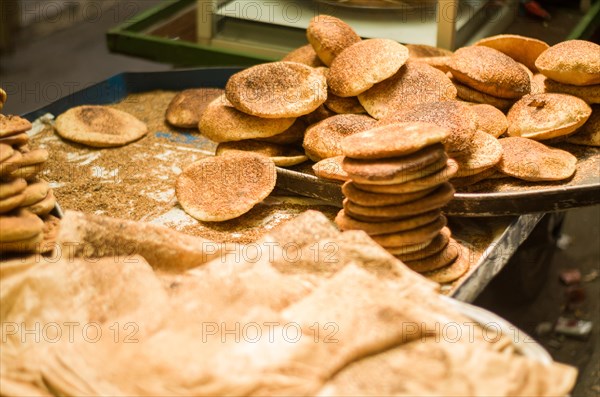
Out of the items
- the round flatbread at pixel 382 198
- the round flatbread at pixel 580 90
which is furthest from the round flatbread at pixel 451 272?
the round flatbread at pixel 580 90

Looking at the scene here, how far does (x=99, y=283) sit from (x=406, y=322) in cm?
74

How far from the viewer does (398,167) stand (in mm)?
A: 1831

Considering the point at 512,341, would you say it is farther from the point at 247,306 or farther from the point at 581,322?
the point at 581,322

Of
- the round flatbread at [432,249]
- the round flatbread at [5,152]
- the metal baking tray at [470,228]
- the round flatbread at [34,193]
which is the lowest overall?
the metal baking tray at [470,228]

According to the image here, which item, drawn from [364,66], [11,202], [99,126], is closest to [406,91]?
[364,66]

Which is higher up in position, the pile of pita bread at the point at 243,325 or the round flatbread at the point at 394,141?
the round flatbread at the point at 394,141

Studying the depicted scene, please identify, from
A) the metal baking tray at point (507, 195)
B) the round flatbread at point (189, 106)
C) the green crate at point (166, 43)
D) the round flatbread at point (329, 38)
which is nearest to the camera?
the metal baking tray at point (507, 195)

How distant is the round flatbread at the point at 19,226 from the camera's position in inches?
71.5

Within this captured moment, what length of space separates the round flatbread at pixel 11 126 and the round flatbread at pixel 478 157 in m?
1.32

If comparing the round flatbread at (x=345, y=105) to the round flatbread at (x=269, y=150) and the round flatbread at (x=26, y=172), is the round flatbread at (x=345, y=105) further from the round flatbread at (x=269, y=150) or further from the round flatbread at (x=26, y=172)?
the round flatbread at (x=26, y=172)

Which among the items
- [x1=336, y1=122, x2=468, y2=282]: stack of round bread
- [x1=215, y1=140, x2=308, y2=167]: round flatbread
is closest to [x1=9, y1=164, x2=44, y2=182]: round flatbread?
[x1=215, y1=140, x2=308, y2=167]: round flatbread

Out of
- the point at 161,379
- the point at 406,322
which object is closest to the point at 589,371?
the point at 406,322

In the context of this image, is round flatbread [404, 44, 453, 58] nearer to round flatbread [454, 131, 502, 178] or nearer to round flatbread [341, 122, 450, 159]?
Answer: round flatbread [454, 131, 502, 178]

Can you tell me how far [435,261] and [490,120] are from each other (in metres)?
0.73
